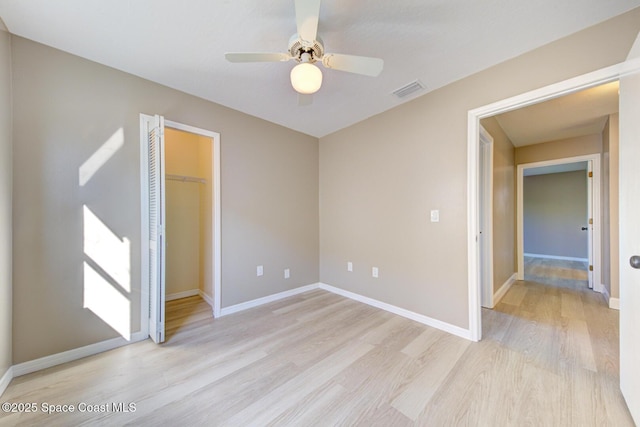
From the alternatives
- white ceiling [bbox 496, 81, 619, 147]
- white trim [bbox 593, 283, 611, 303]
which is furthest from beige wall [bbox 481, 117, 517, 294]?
white trim [bbox 593, 283, 611, 303]

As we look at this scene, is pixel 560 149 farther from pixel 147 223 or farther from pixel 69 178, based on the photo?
pixel 69 178

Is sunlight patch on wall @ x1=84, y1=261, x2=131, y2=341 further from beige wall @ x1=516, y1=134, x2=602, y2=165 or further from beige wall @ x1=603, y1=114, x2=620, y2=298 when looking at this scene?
beige wall @ x1=516, y1=134, x2=602, y2=165

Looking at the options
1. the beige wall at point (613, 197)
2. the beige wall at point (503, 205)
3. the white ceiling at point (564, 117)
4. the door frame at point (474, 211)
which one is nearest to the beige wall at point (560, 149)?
the white ceiling at point (564, 117)

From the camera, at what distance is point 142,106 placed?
215 centimetres

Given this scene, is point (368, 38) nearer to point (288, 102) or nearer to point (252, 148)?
point (288, 102)

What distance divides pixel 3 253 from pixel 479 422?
10.2 ft

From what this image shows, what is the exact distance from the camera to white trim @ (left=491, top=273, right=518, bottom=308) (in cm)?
309

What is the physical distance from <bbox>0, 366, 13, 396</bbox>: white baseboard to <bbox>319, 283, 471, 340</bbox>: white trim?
2992mm

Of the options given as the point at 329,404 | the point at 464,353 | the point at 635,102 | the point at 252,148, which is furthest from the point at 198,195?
the point at 635,102

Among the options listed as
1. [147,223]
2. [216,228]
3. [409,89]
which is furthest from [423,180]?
[147,223]

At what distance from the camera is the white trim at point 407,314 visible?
221 centimetres

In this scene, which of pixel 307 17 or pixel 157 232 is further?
pixel 157 232

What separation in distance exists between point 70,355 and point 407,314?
3.06 metres

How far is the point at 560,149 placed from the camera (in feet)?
12.5
